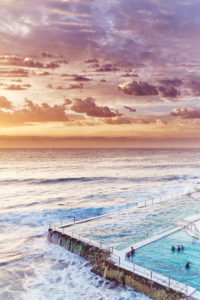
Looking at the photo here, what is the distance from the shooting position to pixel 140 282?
2081cm

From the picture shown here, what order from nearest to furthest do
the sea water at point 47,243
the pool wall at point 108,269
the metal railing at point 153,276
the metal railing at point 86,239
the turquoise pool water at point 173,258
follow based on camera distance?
1. the metal railing at point 153,276
2. the pool wall at point 108,269
3. the turquoise pool water at point 173,258
4. the sea water at point 47,243
5. the metal railing at point 86,239

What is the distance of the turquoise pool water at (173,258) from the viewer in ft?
71.0

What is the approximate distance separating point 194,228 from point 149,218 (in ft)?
29.7

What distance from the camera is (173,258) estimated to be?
2473 cm

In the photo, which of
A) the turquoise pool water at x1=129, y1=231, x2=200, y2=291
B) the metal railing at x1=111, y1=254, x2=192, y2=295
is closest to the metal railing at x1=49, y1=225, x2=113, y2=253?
the metal railing at x1=111, y1=254, x2=192, y2=295

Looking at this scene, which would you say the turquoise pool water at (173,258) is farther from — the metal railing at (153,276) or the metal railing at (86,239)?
the metal railing at (86,239)

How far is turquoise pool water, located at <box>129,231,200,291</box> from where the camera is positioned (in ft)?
71.0

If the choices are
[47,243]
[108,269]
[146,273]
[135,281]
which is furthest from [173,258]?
[47,243]

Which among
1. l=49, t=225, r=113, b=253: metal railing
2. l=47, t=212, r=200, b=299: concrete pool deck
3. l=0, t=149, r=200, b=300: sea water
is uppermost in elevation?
l=49, t=225, r=113, b=253: metal railing

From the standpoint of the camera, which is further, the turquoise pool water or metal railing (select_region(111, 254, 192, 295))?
the turquoise pool water

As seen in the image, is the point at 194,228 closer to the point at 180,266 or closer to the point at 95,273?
the point at 180,266

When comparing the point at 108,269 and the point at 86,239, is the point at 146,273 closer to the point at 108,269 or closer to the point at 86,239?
the point at 108,269

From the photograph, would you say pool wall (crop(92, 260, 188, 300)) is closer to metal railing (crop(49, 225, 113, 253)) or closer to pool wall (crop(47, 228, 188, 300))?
pool wall (crop(47, 228, 188, 300))

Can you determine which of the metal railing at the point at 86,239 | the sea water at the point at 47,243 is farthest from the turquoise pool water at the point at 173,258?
the sea water at the point at 47,243
